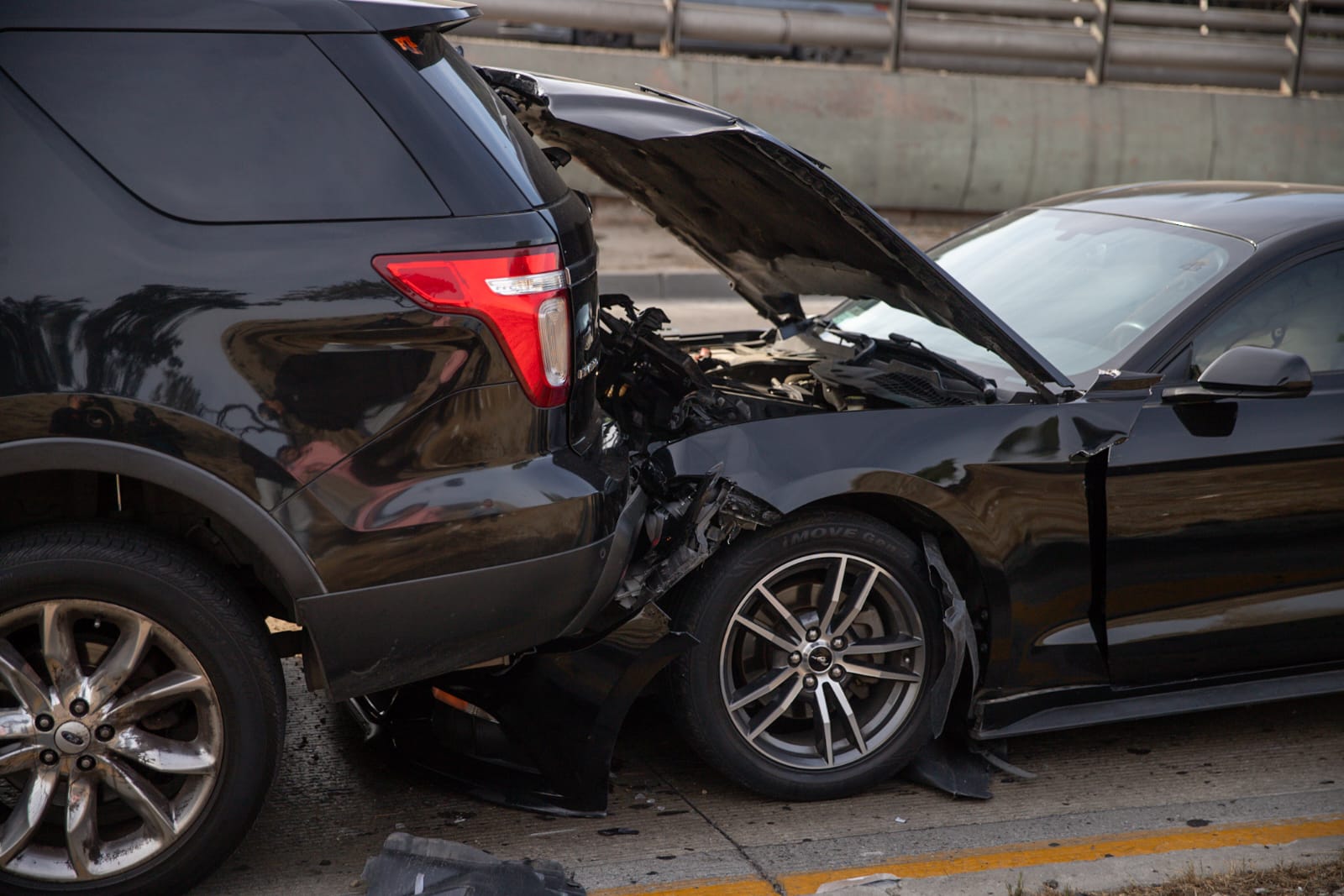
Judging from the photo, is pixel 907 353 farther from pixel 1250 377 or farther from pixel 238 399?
pixel 238 399

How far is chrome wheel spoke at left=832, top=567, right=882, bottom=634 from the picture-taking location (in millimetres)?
3557

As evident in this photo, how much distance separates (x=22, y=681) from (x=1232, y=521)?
10.1 ft

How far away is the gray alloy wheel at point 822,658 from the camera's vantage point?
353 centimetres

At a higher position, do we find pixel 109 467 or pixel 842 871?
pixel 109 467

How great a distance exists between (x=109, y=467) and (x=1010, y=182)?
12350 millimetres

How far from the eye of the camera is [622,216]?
13.2 meters

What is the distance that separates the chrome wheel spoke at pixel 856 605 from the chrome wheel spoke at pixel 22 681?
1904 millimetres

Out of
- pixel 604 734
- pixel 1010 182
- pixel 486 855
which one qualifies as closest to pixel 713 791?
pixel 604 734

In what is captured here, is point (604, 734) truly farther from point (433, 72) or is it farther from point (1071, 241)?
point (1071, 241)

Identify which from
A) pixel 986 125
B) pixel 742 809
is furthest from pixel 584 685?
pixel 986 125

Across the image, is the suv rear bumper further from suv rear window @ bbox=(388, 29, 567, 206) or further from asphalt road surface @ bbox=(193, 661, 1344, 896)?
suv rear window @ bbox=(388, 29, 567, 206)

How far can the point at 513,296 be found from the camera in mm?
2928

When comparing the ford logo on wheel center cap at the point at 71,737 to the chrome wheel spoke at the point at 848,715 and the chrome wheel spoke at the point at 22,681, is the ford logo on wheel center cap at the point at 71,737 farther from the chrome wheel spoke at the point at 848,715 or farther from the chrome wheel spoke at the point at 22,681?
the chrome wheel spoke at the point at 848,715

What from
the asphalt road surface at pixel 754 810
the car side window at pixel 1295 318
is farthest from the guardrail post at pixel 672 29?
the asphalt road surface at pixel 754 810
